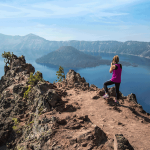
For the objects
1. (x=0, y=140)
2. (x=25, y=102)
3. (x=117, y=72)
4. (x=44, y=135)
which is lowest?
(x=0, y=140)

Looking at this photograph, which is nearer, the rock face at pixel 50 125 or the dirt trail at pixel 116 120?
the rock face at pixel 50 125

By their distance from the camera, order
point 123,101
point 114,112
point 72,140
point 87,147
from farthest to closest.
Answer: point 123,101 → point 114,112 → point 72,140 → point 87,147

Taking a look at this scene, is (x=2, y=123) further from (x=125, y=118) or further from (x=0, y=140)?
(x=125, y=118)

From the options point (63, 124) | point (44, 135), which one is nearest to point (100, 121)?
point (63, 124)

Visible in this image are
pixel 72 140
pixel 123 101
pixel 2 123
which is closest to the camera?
pixel 72 140

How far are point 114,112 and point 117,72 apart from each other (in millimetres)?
5218

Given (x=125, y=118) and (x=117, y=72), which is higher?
(x=117, y=72)

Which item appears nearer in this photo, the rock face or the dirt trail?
the rock face

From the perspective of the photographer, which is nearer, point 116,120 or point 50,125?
point 50,125

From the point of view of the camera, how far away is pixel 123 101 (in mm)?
18266

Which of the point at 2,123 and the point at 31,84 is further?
the point at 31,84

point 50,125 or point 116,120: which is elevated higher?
point 116,120

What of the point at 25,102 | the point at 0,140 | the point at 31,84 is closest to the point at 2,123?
the point at 0,140

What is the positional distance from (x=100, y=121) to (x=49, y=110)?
20.5ft
